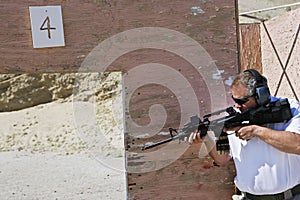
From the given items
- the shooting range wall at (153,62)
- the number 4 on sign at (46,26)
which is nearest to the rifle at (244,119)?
the shooting range wall at (153,62)

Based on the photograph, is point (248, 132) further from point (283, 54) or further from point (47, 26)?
point (283, 54)

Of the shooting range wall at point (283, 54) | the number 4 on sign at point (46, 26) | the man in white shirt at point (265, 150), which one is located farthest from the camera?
the shooting range wall at point (283, 54)

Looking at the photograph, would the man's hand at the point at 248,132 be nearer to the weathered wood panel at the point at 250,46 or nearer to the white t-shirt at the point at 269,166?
the white t-shirt at the point at 269,166

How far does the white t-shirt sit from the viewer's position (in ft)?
5.95

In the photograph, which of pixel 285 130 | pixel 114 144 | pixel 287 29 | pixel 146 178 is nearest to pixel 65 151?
pixel 114 144

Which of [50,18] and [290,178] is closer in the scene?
[290,178]

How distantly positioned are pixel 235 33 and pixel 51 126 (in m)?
7.19

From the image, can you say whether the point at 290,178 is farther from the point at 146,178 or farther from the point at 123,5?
the point at 123,5

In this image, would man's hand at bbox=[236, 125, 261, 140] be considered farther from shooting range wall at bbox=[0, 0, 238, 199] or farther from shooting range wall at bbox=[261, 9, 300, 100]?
shooting range wall at bbox=[261, 9, 300, 100]

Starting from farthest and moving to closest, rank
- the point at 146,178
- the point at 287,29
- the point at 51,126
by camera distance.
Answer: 1. the point at 51,126
2. the point at 287,29
3. the point at 146,178

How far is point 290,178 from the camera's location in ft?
5.94

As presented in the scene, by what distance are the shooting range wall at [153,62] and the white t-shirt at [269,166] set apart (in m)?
0.37

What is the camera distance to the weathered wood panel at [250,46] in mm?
3879

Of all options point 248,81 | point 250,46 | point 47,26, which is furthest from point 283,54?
point 47,26
